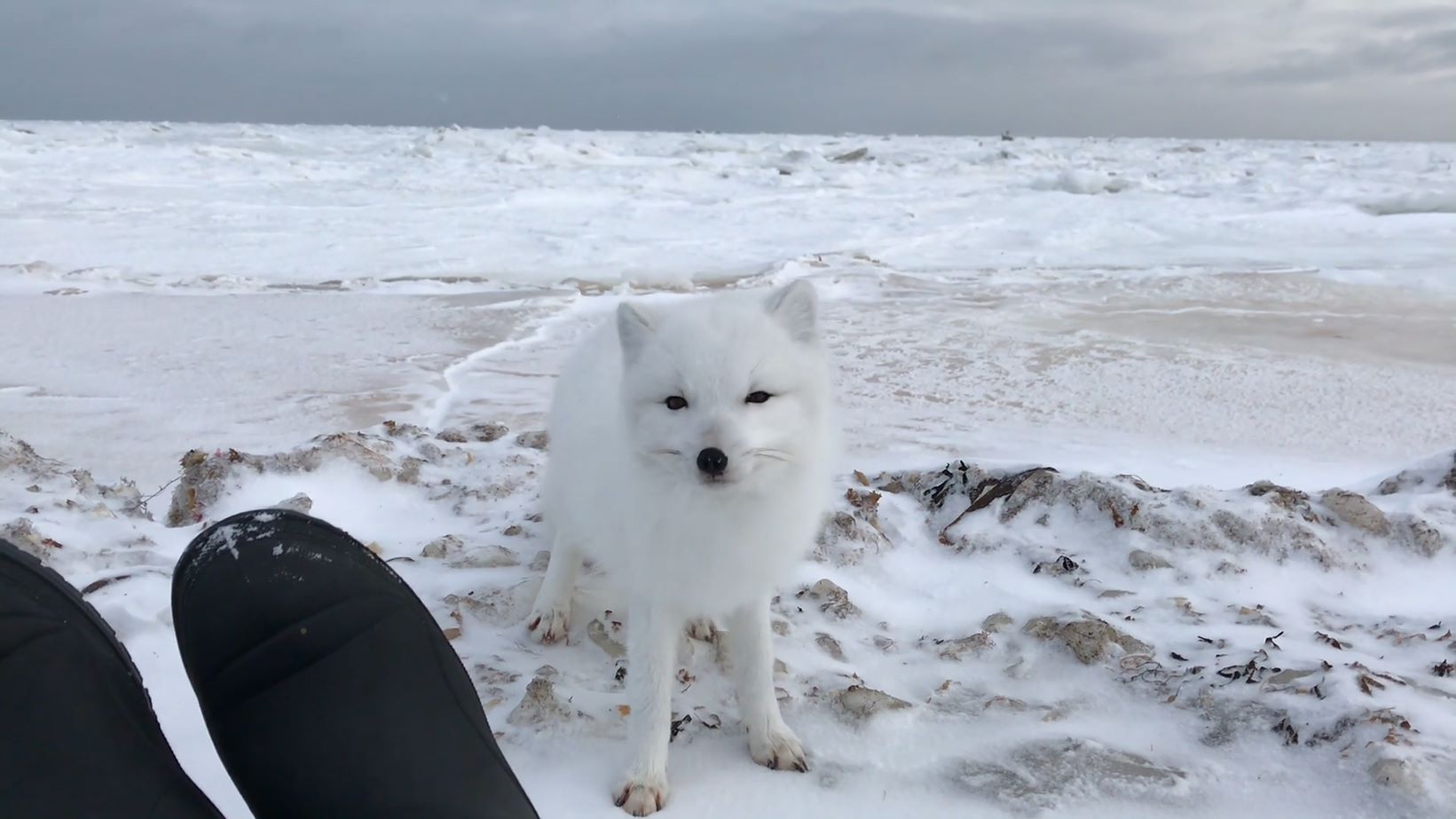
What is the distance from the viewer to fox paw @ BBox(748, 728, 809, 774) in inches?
66.5

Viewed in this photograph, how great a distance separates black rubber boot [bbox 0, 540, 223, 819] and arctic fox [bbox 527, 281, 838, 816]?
0.70m

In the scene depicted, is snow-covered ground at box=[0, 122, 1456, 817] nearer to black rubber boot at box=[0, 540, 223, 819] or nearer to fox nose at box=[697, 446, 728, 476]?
black rubber boot at box=[0, 540, 223, 819]

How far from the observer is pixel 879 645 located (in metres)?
2.13

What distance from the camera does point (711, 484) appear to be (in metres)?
1.57

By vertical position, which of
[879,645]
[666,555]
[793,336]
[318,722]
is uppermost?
[793,336]

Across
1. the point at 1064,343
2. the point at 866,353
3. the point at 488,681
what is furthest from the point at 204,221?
the point at 488,681

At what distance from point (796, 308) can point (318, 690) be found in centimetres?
102

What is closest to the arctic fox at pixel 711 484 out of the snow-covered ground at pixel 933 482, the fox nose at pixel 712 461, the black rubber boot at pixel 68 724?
the fox nose at pixel 712 461

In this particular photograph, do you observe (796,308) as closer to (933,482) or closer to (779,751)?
(779,751)

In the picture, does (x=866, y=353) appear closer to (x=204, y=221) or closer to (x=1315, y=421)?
(x=1315, y=421)

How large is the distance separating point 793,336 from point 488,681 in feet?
2.97

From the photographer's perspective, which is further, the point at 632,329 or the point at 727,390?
the point at 632,329

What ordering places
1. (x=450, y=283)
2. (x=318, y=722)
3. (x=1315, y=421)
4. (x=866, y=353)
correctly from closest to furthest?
(x=318, y=722) → (x=1315, y=421) → (x=866, y=353) → (x=450, y=283)

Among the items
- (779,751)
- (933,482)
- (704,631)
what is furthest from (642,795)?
(933,482)
